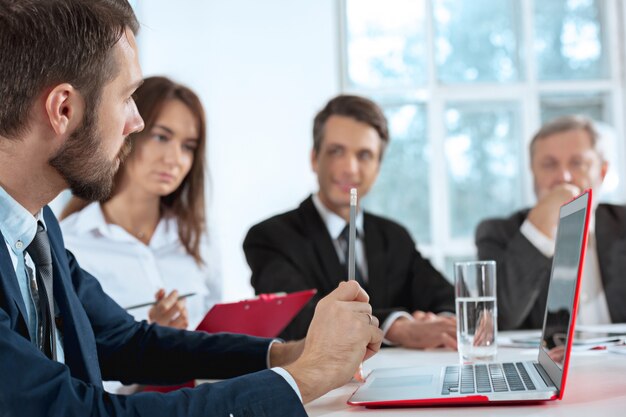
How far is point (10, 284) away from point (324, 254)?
1.69 m

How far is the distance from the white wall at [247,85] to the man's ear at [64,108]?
3471 mm

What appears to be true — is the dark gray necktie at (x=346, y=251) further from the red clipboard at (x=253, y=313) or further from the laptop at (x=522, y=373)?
the laptop at (x=522, y=373)

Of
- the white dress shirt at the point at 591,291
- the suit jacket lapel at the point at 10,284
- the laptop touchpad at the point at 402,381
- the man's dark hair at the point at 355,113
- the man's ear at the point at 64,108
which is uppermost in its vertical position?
the man's dark hair at the point at 355,113

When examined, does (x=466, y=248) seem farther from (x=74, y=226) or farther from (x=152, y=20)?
(x=74, y=226)

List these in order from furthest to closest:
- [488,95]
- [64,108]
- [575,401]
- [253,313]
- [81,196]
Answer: [488,95]
[253,313]
[81,196]
[64,108]
[575,401]

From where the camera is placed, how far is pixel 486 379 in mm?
1265

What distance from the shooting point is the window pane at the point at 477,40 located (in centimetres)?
521

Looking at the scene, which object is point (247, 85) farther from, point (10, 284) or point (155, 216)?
point (10, 284)

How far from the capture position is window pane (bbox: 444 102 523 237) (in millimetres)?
5211

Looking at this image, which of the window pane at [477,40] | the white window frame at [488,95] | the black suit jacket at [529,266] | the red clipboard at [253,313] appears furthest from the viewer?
the window pane at [477,40]

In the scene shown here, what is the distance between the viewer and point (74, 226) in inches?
105

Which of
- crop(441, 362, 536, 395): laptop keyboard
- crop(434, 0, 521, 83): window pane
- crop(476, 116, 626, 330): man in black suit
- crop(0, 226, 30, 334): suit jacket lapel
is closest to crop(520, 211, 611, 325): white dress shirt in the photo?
crop(476, 116, 626, 330): man in black suit

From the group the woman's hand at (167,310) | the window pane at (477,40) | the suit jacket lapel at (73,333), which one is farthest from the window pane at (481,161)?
the suit jacket lapel at (73,333)

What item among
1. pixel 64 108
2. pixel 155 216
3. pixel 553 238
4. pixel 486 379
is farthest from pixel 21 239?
pixel 553 238
